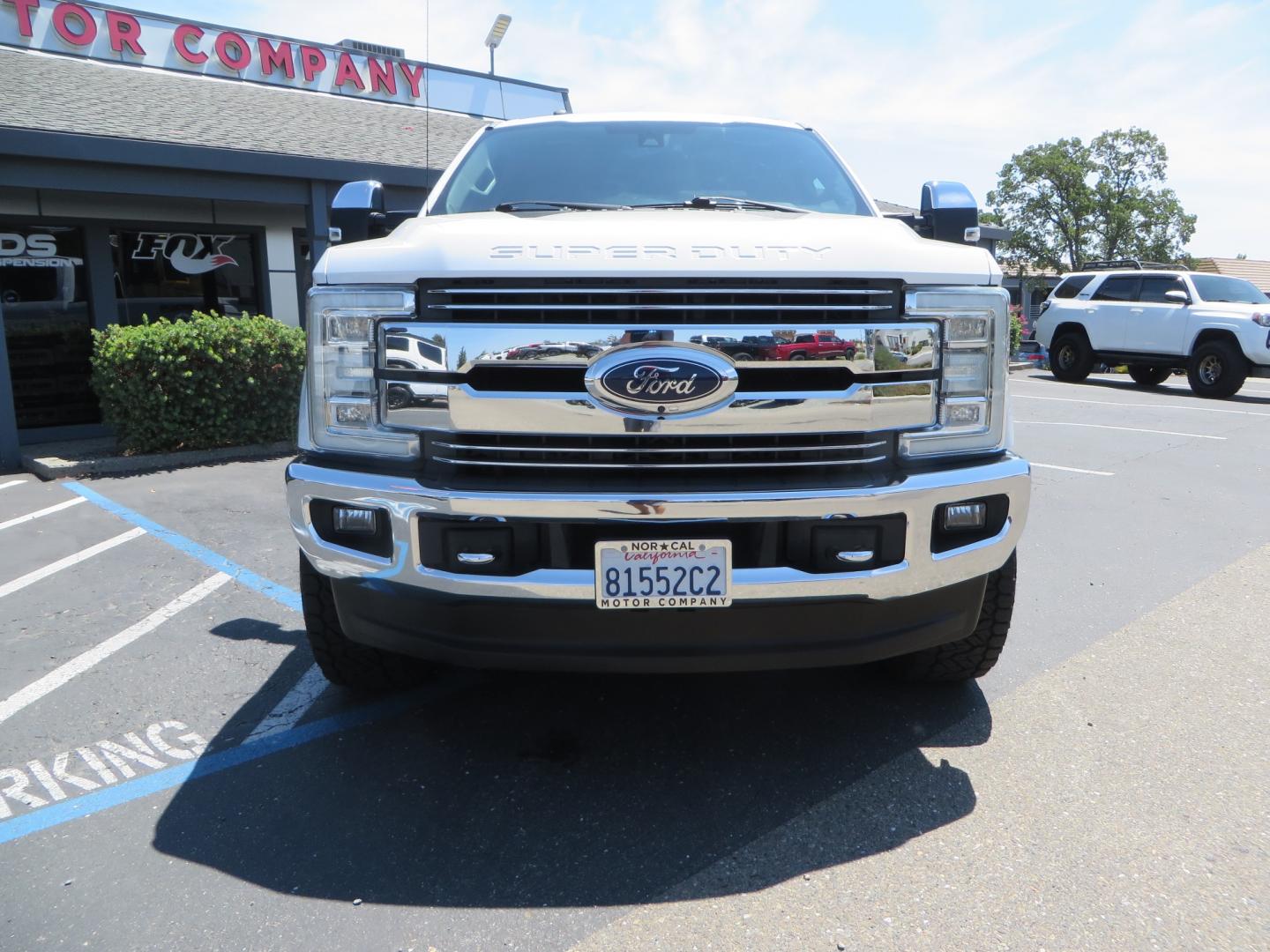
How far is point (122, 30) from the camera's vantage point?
1291 centimetres

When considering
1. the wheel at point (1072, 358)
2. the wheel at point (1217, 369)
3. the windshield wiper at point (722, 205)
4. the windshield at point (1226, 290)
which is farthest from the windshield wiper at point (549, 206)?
the wheel at point (1072, 358)

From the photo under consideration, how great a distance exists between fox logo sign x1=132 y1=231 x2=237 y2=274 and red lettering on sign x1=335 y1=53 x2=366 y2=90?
5.48 m

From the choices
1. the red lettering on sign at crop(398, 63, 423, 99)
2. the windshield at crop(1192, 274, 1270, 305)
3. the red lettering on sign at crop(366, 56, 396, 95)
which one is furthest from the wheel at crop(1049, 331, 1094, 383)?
the red lettering on sign at crop(366, 56, 396, 95)

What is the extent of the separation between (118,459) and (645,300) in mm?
7132

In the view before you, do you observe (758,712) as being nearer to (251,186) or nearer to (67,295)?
(251,186)

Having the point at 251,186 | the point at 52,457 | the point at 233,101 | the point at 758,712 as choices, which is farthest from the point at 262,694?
the point at 233,101

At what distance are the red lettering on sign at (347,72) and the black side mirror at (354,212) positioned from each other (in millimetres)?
13906

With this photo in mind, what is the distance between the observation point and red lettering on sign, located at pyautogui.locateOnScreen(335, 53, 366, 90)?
51.2 ft

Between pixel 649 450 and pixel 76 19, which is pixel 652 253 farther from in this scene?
pixel 76 19

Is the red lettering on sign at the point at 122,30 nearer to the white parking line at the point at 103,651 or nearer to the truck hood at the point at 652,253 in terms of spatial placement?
the white parking line at the point at 103,651

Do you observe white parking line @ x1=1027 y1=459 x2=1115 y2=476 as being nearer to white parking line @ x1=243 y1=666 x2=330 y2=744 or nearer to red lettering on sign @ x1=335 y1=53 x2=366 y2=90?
white parking line @ x1=243 y1=666 x2=330 y2=744

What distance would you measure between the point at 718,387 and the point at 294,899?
1573 millimetres

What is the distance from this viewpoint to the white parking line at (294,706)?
10.1 ft

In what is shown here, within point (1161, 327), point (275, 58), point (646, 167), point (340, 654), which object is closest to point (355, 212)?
point (646, 167)
